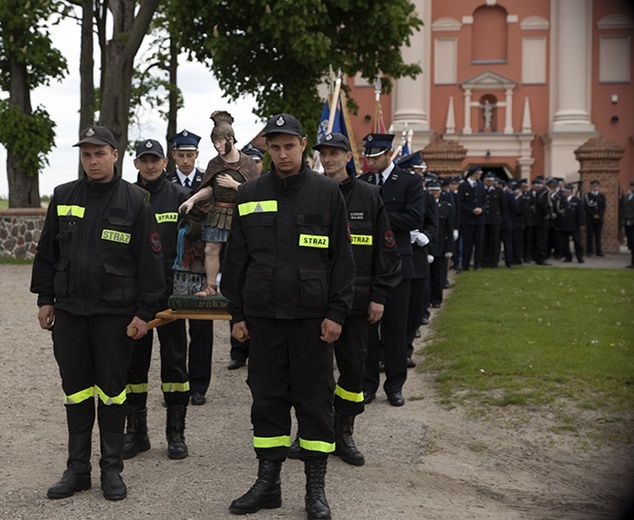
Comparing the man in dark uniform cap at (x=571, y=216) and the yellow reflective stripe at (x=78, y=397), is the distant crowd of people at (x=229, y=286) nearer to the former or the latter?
the yellow reflective stripe at (x=78, y=397)

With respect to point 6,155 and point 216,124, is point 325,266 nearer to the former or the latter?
point 216,124

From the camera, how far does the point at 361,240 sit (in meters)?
6.71

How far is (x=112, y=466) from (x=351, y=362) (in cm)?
181

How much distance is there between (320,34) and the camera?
23000 mm

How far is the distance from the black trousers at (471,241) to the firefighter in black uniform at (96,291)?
15.0 meters

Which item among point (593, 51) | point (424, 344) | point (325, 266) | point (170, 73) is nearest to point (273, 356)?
point (325, 266)

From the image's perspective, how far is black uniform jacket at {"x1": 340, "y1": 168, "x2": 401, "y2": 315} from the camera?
262 inches

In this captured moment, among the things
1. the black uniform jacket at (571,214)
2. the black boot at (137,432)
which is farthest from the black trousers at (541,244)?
the black boot at (137,432)

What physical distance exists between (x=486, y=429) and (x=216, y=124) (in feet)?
10.8

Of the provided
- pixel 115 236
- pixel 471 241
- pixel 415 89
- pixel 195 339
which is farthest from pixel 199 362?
pixel 415 89

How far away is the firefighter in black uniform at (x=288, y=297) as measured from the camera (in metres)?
5.29

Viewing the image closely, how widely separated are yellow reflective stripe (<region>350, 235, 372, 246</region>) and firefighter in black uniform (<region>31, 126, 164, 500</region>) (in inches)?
63.0

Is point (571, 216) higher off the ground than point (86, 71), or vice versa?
point (86, 71)

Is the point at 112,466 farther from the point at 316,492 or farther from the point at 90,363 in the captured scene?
the point at 316,492
